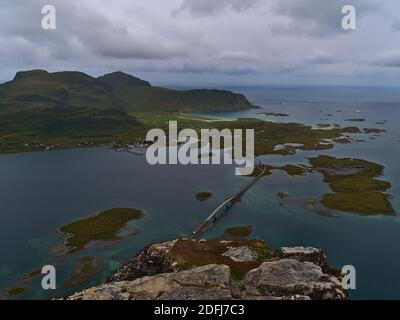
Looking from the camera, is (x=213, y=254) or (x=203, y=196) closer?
(x=213, y=254)

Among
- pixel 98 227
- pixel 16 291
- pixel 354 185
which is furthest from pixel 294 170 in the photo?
pixel 16 291

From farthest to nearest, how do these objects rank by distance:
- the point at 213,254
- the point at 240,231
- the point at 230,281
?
the point at 240,231, the point at 213,254, the point at 230,281

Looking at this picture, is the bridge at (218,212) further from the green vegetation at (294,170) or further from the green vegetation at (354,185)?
the green vegetation at (354,185)

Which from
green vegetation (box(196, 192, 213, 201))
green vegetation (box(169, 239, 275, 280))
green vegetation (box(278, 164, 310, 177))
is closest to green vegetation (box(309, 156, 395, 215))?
green vegetation (box(278, 164, 310, 177))

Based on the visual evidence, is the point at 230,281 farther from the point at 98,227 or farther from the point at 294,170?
the point at 294,170

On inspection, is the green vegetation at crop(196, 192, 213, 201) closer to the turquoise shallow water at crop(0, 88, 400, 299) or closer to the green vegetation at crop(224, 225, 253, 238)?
the turquoise shallow water at crop(0, 88, 400, 299)
